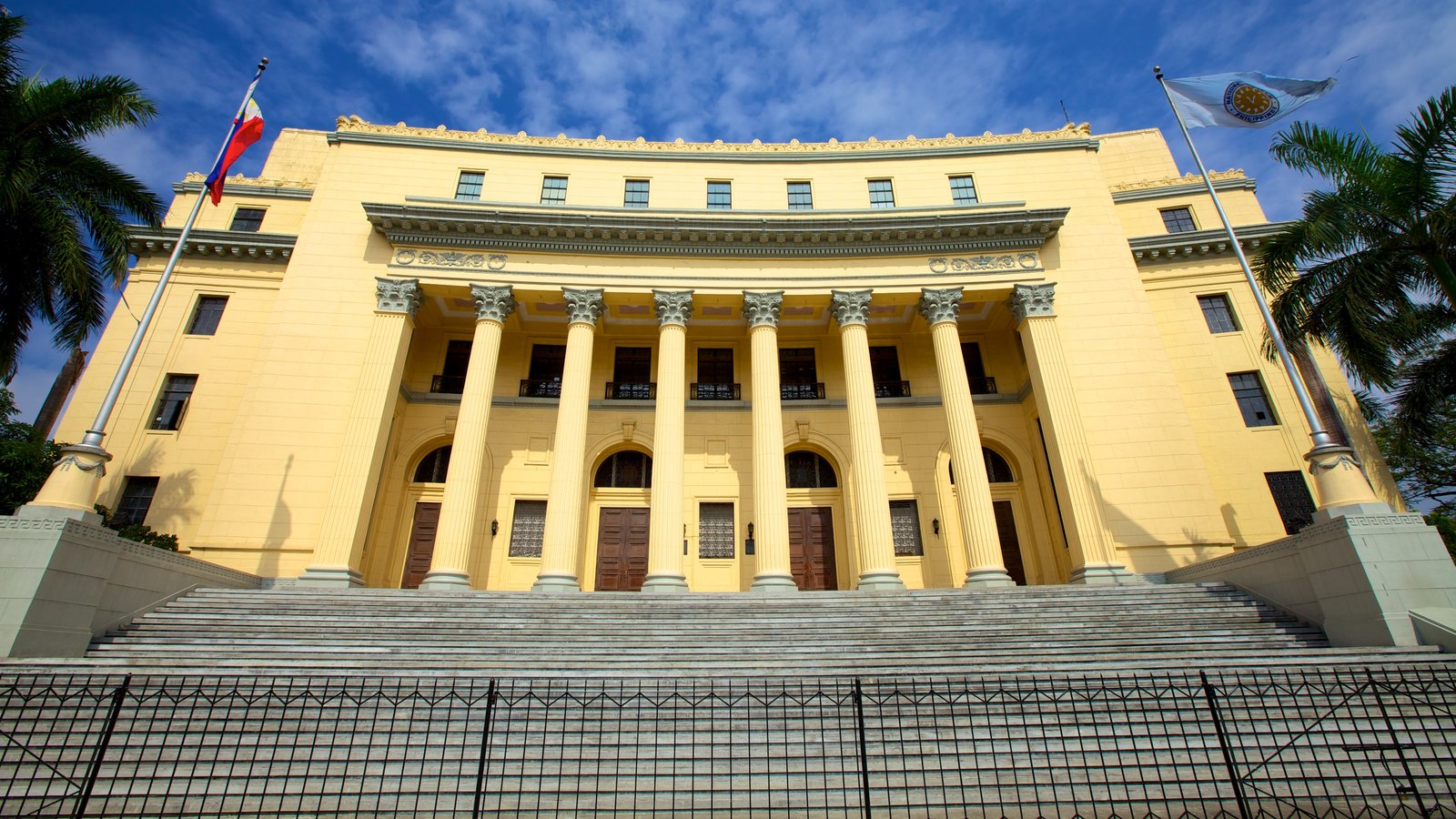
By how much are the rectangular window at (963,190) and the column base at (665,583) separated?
1676 cm

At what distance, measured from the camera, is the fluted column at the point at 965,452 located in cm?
1738

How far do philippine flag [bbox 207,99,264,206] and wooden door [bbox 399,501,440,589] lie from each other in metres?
11.0

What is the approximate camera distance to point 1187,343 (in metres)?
22.2

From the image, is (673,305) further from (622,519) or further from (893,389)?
(893,389)

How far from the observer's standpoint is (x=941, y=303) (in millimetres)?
20594

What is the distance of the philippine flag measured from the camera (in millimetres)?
15062

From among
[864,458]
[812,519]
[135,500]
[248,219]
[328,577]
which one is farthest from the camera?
[248,219]

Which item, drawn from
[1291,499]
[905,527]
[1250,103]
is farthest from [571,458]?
[1291,499]

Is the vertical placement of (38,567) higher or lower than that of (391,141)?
lower

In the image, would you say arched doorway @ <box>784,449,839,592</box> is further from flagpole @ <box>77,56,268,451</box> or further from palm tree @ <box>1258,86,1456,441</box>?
flagpole @ <box>77,56,268,451</box>


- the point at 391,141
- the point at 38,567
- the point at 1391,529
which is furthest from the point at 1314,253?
the point at 391,141

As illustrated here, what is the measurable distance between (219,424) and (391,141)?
1128 centimetres

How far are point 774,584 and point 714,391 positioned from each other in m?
8.77

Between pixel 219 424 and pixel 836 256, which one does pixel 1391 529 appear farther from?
pixel 219 424
